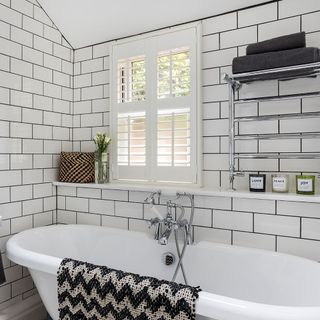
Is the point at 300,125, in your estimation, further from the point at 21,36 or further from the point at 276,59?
the point at 21,36

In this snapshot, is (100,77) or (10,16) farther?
(100,77)

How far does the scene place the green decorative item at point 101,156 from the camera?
234cm

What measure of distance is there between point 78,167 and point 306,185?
164 centimetres

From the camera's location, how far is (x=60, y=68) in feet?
8.29

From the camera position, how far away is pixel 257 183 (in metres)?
1.79

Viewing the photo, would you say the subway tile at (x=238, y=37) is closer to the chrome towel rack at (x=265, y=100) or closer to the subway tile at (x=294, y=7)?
the subway tile at (x=294, y=7)

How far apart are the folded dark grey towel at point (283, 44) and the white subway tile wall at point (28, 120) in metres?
1.61

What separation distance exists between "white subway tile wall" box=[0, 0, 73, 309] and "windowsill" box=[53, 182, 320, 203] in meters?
0.26

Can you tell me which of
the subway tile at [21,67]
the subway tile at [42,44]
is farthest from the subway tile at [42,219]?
the subway tile at [42,44]

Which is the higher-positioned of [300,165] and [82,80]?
[82,80]

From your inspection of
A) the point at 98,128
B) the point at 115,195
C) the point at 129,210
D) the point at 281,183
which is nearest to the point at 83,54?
the point at 98,128

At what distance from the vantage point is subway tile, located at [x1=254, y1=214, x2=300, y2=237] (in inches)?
68.1

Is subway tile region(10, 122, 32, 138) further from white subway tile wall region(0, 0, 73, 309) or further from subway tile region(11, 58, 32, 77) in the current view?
subway tile region(11, 58, 32, 77)

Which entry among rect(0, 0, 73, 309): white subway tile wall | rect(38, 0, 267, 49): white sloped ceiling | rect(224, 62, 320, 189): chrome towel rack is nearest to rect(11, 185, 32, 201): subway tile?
rect(0, 0, 73, 309): white subway tile wall
